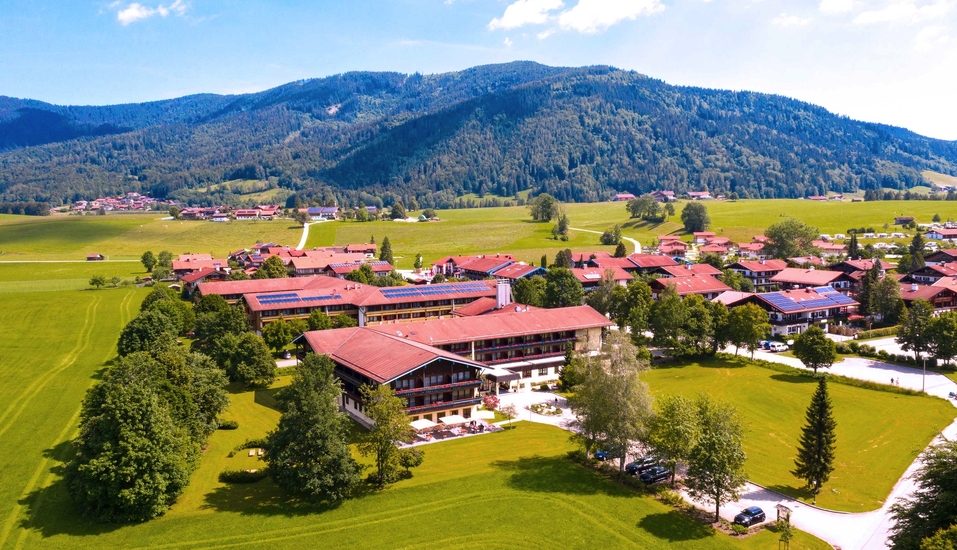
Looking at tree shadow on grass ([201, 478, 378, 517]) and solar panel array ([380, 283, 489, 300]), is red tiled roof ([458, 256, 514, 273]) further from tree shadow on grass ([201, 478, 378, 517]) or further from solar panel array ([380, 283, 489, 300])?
tree shadow on grass ([201, 478, 378, 517])

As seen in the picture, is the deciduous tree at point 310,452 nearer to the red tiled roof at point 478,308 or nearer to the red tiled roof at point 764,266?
the red tiled roof at point 478,308

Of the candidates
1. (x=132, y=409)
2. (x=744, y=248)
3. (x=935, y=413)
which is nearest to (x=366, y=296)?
(x=132, y=409)

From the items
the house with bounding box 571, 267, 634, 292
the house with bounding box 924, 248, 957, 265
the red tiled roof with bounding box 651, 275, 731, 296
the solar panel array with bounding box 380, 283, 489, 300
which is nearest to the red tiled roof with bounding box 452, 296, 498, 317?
the solar panel array with bounding box 380, 283, 489, 300

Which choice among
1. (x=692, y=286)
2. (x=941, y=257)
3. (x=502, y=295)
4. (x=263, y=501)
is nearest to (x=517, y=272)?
(x=692, y=286)

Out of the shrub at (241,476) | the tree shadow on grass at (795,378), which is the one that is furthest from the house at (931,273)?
the shrub at (241,476)

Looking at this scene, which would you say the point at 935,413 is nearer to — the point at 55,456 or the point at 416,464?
the point at 416,464

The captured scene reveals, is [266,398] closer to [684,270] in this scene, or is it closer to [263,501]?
[263,501]

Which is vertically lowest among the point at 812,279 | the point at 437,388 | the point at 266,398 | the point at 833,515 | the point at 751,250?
the point at 833,515
